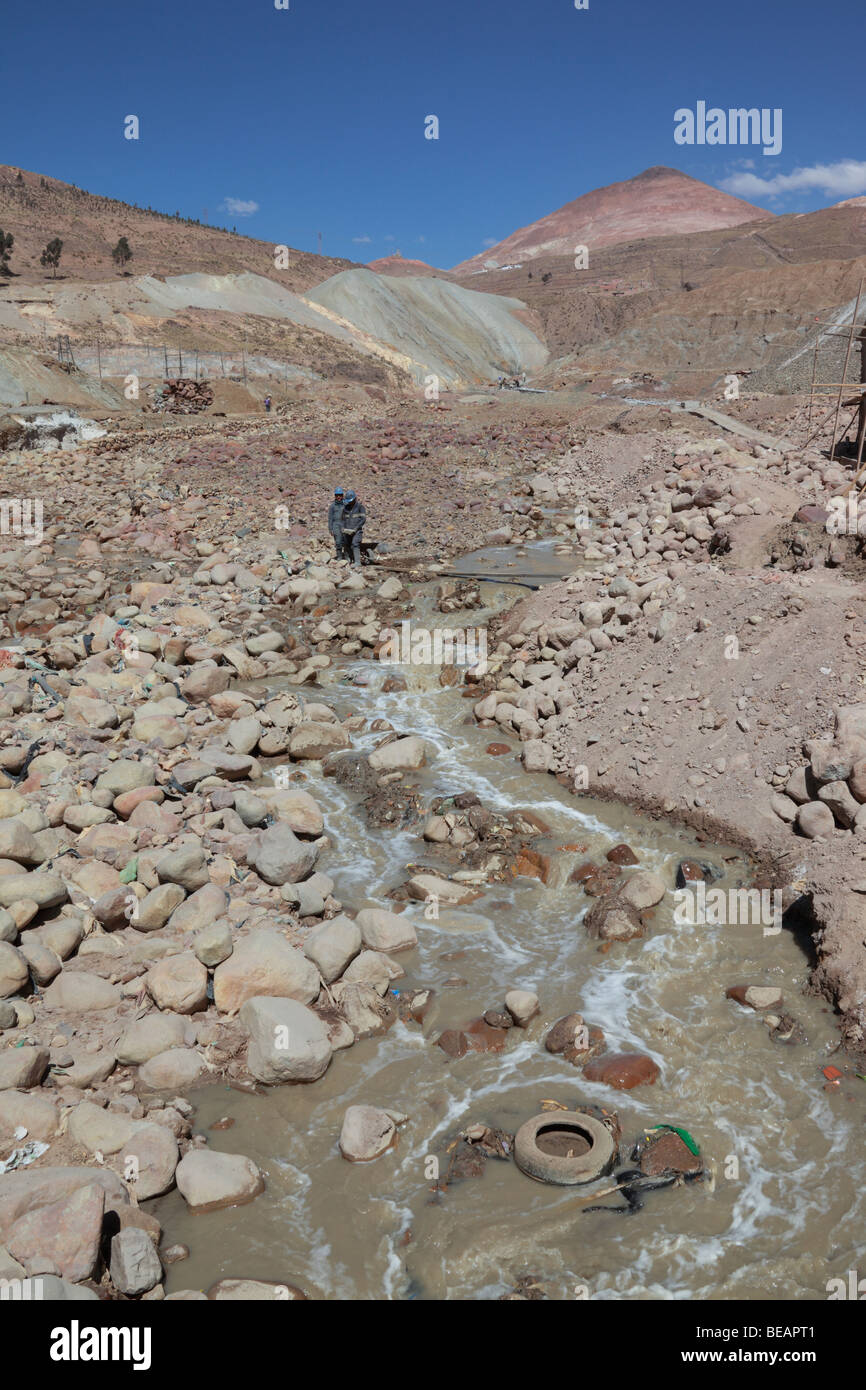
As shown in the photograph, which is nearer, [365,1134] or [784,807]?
[365,1134]

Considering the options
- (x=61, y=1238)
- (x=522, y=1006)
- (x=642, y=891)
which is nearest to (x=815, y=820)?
(x=642, y=891)

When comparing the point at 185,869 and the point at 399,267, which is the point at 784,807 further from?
the point at 399,267

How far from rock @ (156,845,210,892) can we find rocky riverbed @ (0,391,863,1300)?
0.03 m

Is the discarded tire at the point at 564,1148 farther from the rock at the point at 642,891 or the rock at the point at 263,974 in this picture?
the rock at the point at 642,891

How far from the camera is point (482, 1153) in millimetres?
4195

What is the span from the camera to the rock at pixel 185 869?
573cm

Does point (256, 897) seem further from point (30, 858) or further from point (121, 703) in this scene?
point (121, 703)

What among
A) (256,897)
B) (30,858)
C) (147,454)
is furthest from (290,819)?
(147,454)

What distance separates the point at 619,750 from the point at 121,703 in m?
4.89

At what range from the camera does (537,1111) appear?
4414 mm

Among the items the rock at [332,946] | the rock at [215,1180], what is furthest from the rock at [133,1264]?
the rock at [332,946]

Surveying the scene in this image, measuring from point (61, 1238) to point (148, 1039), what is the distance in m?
1.30

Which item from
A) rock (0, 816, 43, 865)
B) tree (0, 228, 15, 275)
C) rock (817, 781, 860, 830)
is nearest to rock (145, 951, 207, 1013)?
rock (0, 816, 43, 865)

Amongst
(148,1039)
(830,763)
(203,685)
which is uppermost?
(203,685)
